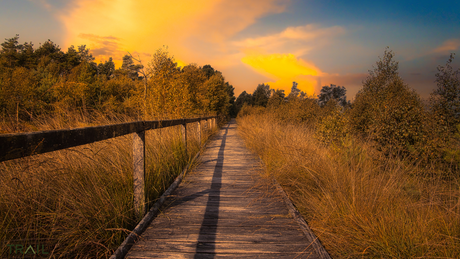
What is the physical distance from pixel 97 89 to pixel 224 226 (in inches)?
1941

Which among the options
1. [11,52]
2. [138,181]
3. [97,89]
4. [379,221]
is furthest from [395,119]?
[11,52]

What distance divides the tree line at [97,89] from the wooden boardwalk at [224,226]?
1.95 m

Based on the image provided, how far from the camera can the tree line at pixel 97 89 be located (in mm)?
4796

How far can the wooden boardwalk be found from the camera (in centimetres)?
212

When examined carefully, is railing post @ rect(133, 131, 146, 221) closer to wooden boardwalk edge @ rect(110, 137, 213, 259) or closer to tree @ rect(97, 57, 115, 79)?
wooden boardwalk edge @ rect(110, 137, 213, 259)

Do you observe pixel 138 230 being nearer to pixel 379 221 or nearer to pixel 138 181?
pixel 138 181

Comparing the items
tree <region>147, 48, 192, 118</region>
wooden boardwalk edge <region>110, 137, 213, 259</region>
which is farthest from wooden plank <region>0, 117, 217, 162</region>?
tree <region>147, 48, 192, 118</region>

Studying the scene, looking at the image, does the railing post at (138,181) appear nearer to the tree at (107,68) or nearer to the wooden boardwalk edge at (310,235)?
the wooden boardwalk edge at (310,235)

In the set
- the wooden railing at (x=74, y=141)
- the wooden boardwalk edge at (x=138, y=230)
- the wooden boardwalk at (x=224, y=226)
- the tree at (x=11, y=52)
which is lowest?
the wooden boardwalk at (x=224, y=226)

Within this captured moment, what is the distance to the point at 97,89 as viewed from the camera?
4322 cm

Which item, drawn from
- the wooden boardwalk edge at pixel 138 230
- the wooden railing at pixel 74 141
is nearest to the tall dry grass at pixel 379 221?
the wooden boardwalk edge at pixel 138 230

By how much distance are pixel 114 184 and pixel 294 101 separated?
13864 millimetres

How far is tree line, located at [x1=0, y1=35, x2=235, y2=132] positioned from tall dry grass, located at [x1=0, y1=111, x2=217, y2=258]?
0.73 metres

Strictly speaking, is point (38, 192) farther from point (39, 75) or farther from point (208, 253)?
point (39, 75)
